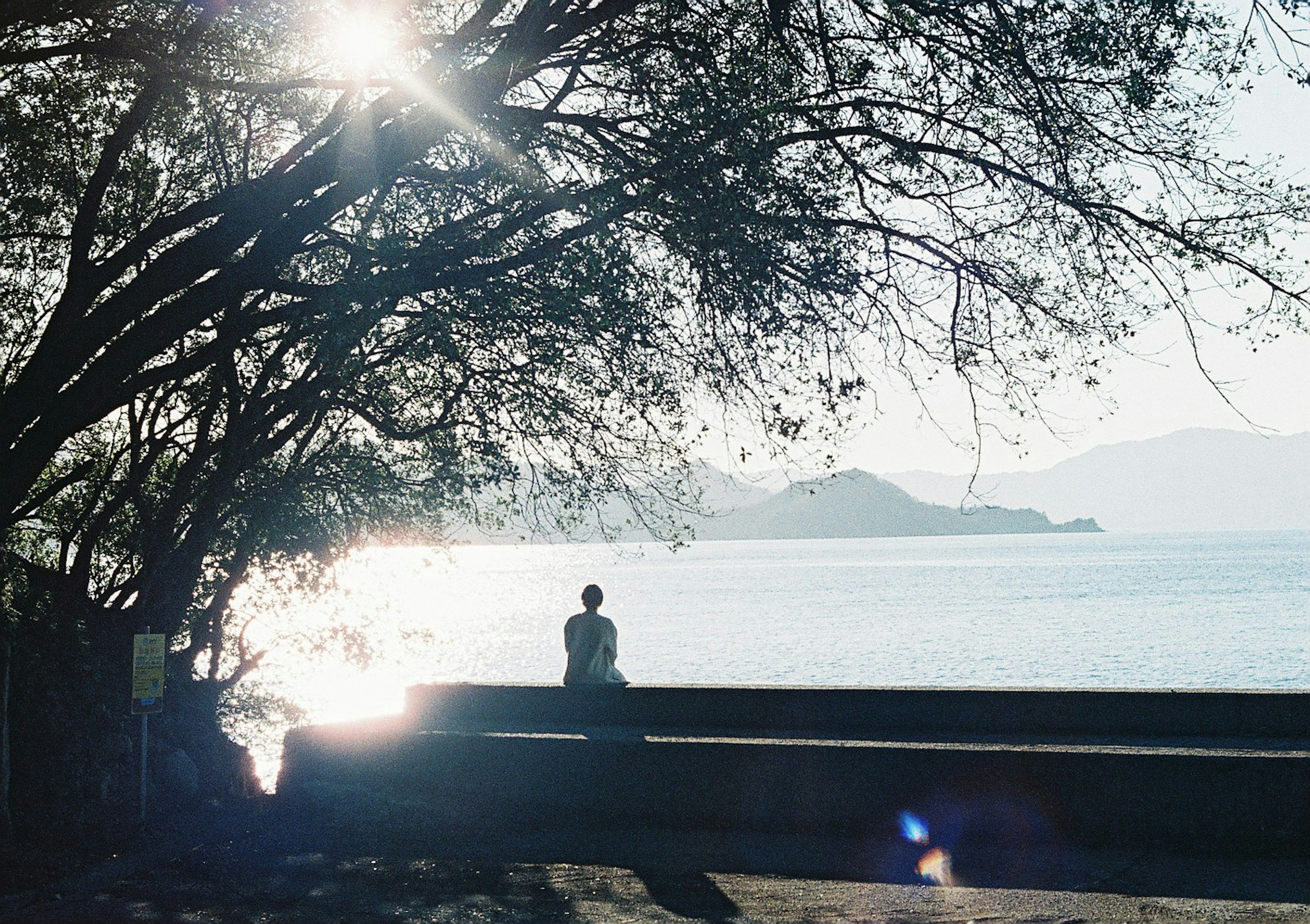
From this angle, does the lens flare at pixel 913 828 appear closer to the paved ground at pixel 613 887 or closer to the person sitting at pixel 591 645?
the paved ground at pixel 613 887

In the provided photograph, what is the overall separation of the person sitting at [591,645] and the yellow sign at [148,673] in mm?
3661

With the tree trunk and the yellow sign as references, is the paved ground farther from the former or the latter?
the yellow sign

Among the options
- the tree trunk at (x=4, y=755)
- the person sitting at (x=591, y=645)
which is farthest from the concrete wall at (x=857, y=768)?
the tree trunk at (x=4, y=755)

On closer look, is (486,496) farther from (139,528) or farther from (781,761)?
(781,761)

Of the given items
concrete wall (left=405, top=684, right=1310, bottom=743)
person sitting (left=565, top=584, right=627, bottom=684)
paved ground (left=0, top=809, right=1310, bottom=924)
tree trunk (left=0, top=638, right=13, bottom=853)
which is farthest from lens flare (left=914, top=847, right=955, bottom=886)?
tree trunk (left=0, top=638, right=13, bottom=853)

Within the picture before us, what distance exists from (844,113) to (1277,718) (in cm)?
614

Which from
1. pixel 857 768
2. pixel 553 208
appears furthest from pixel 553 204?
pixel 857 768

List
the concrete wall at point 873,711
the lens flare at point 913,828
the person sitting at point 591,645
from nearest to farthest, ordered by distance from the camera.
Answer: the lens flare at point 913,828, the concrete wall at point 873,711, the person sitting at point 591,645

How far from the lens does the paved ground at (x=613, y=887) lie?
6707 millimetres

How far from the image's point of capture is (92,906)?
720 centimetres

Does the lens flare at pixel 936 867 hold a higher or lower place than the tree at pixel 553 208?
lower

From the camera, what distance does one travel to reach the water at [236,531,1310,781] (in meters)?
28.6

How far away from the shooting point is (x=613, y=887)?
24.5ft

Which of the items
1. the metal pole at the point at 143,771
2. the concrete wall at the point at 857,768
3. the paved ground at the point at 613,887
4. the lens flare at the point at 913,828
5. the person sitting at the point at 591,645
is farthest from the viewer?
the person sitting at the point at 591,645
